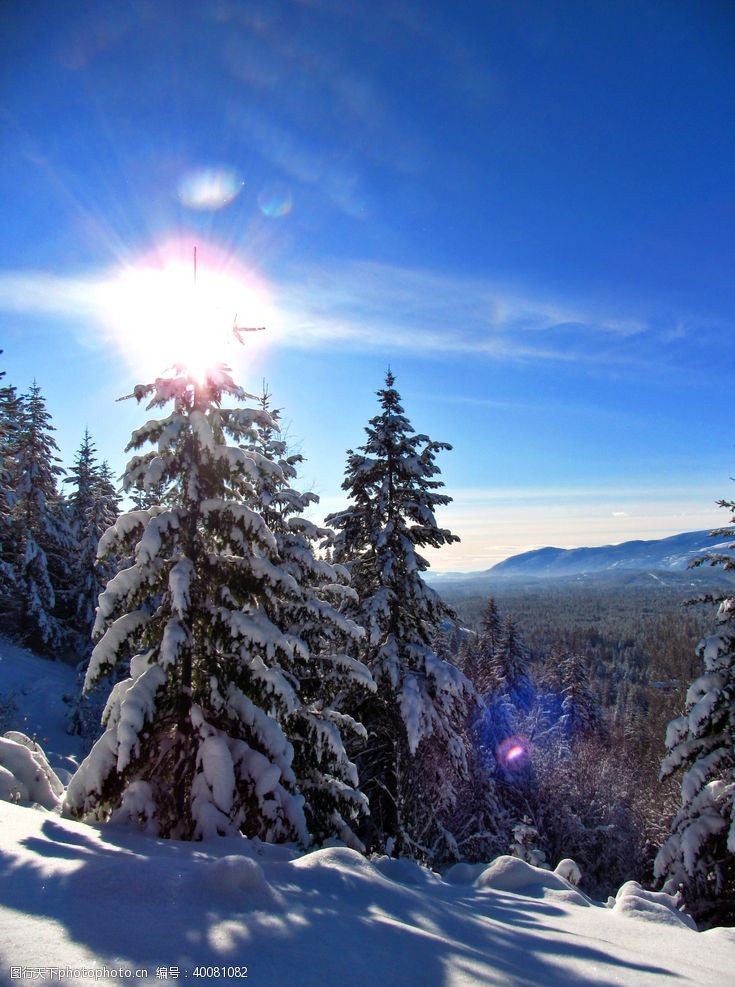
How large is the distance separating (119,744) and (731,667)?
41.1 feet

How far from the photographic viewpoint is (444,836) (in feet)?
49.5

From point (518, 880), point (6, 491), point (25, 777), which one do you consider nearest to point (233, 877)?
point (518, 880)

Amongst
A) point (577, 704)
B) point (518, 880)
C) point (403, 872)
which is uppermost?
point (403, 872)

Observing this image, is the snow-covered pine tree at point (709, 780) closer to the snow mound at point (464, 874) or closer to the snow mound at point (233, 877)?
the snow mound at point (464, 874)

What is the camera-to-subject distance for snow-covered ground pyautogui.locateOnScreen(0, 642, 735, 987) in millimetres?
3312

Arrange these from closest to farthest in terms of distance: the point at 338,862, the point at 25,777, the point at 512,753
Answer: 1. the point at 338,862
2. the point at 25,777
3. the point at 512,753

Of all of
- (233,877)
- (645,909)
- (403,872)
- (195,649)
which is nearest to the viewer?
(233,877)

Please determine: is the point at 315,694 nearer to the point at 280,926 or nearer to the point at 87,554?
the point at 280,926

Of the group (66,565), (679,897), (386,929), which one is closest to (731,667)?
(679,897)

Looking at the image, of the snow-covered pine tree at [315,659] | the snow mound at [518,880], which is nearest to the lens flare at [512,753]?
the snow-covered pine tree at [315,659]

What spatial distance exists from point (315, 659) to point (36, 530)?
2860cm

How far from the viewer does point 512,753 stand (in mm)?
25766

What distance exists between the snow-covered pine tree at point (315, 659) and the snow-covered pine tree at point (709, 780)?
7.45 metres

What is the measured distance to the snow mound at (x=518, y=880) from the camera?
742 centimetres
